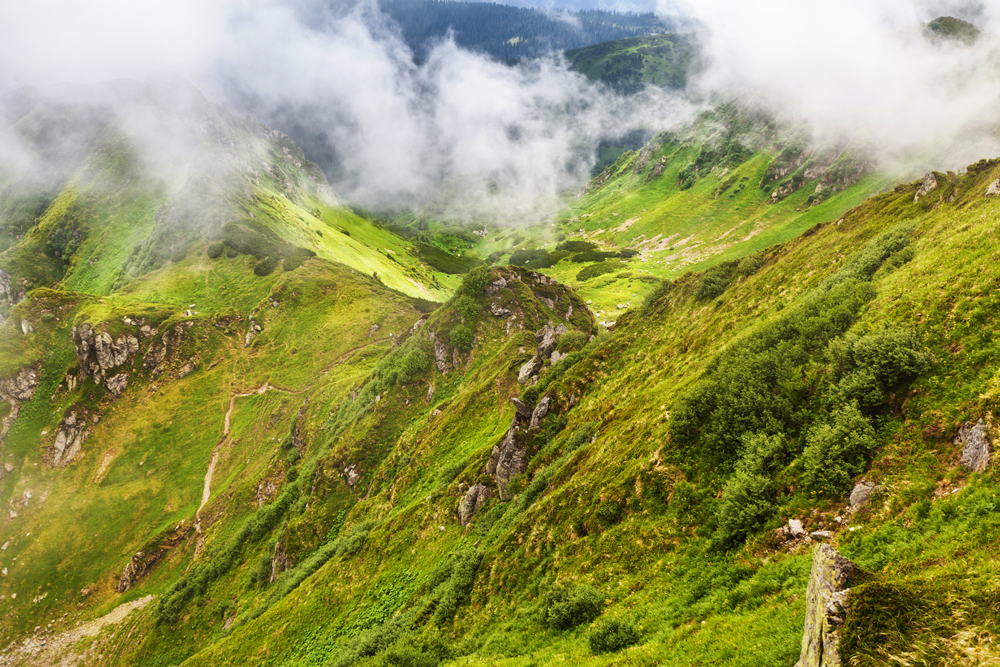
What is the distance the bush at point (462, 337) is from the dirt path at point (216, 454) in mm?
45429

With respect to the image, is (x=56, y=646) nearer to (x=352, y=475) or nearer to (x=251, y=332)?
(x=352, y=475)

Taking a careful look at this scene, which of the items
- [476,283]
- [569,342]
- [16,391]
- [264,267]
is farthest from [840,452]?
[16,391]

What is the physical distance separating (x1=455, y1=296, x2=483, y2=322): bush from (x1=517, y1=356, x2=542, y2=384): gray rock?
21.1 m

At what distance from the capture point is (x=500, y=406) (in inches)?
1732

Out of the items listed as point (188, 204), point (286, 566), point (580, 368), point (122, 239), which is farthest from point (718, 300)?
point (122, 239)

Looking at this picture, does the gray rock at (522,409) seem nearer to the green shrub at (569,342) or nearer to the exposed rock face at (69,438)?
the green shrub at (569,342)

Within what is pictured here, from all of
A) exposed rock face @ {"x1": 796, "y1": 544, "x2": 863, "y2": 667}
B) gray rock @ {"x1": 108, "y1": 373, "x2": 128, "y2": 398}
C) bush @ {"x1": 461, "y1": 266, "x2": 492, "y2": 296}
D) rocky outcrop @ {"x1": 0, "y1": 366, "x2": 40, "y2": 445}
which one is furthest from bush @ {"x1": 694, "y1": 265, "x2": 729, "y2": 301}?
rocky outcrop @ {"x1": 0, "y1": 366, "x2": 40, "y2": 445}

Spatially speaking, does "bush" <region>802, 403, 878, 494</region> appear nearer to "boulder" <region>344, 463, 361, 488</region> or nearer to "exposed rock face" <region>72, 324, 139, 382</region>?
"boulder" <region>344, 463, 361, 488</region>

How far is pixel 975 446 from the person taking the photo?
11.1m

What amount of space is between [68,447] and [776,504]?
11175 centimetres

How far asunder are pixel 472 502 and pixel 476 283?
43.8 meters

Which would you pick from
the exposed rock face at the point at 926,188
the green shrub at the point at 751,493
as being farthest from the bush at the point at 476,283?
the green shrub at the point at 751,493

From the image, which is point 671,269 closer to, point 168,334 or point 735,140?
point 735,140

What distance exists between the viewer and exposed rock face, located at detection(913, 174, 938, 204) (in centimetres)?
2816
